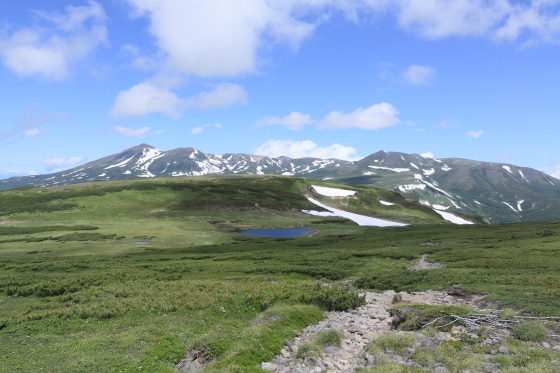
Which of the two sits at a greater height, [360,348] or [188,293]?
[360,348]

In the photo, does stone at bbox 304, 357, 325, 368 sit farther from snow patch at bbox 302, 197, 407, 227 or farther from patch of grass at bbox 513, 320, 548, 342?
snow patch at bbox 302, 197, 407, 227

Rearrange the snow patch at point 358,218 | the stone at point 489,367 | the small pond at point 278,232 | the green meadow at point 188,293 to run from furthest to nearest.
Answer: the snow patch at point 358,218 < the small pond at point 278,232 < the green meadow at point 188,293 < the stone at point 489,367

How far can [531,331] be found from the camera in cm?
1622

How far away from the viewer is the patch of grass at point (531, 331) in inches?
628

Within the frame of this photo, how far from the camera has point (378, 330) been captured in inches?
788

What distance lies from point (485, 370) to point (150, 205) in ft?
529

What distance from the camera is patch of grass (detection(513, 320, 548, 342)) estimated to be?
15.9 metres

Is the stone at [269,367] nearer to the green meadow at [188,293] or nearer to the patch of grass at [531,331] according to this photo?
the green meadow at [188,293]

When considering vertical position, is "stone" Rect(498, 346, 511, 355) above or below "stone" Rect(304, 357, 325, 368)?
above

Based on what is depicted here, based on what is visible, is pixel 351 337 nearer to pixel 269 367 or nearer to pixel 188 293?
pixel 269 367

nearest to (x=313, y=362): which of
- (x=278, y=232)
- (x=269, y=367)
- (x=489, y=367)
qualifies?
(x=269, y=367)

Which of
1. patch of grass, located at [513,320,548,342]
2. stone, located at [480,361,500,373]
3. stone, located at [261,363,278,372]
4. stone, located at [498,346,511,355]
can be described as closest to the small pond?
patch of grass, located at [513,320,548,342]

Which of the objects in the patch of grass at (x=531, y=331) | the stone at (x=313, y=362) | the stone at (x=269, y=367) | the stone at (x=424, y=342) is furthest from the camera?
the patch of grass at (x=531, y=331)

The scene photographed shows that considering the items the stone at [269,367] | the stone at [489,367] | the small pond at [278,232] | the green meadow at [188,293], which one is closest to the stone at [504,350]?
the stone at [489,367]
